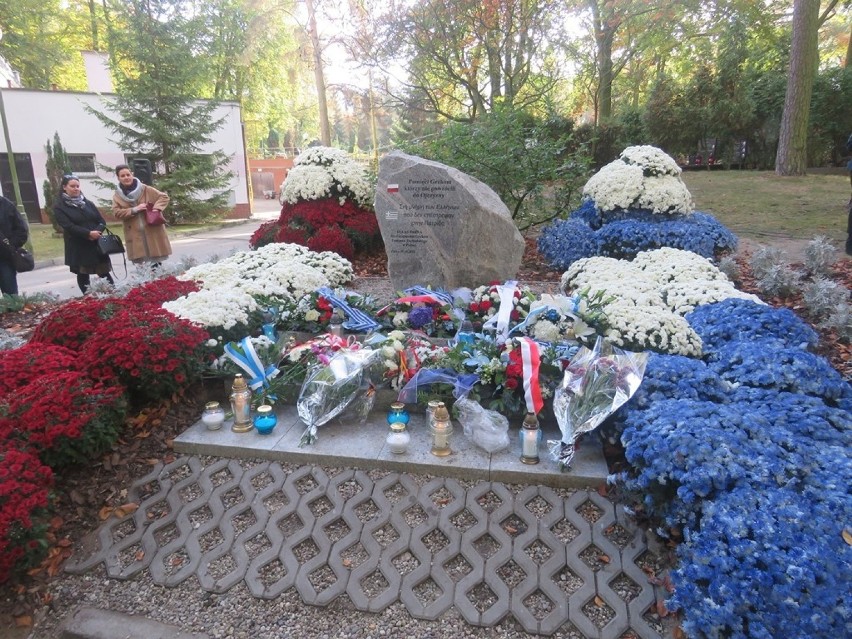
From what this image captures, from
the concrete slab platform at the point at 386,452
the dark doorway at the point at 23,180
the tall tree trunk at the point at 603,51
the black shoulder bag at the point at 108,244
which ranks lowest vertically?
the concrete slab platform at the point at 386,452

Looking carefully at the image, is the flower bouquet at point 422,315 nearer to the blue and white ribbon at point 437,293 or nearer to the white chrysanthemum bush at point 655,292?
the blue and white ribbon at point 437,293

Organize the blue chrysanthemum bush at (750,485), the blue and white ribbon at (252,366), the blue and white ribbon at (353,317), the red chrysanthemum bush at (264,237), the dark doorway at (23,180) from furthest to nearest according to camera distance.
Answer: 1. the dark doorway at (23,180)
2. the red chrysanthemum bush at (264,237)
3. the blue and white ribbon at (353,317)
4. the blue and white ribbon at (252,366)
5. the blue chrysanthemum bush at (750,485)

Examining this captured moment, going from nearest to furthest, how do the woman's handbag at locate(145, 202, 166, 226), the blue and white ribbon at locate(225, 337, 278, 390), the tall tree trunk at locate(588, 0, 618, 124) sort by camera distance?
the blue and white ribbon at locate(225, 337, 278, 390)
the woman's handbag at locate(145, 202, 166, 226)
the tall tree trunk at locate(588, 0, 618, 124)

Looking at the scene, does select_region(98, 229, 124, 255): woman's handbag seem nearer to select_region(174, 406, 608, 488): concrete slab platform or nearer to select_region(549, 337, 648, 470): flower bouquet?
select_region(174, 406, 608, 488): concrete slab platform

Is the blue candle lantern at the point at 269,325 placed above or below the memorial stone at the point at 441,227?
below

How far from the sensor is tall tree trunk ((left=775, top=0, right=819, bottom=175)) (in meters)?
12.0

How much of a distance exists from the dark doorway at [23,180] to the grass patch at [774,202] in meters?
20.2

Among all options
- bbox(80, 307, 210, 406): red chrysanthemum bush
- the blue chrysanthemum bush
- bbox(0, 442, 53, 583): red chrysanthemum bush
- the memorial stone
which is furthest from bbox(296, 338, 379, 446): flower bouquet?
the memorial stone

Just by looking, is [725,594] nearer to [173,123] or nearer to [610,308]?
[610,308]

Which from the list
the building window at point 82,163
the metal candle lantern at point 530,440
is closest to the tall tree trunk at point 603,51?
the metal candle lantern at point 530,440

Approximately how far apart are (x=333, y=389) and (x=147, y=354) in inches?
46.4

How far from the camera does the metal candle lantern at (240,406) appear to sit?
356 centimetres

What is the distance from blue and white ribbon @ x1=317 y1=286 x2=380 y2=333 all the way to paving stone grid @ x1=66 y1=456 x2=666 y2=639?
1.59 metres

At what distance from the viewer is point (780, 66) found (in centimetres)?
1755
